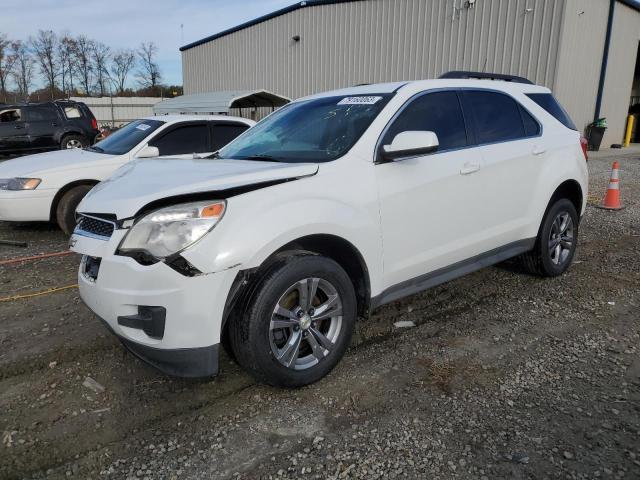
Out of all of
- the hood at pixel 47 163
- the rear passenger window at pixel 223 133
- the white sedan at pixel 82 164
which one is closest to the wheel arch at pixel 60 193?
the white sedan at pixel 82 164

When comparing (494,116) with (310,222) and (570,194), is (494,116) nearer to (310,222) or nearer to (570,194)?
(570,194)

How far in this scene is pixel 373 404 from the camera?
2770 millimetres

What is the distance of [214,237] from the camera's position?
2.42m

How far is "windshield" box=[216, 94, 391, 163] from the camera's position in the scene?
3.25 m

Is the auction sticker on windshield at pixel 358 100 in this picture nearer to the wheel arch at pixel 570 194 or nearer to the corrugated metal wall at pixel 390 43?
the wheel arch at pixel 570 194

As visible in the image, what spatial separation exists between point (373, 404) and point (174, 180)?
5.36 feet

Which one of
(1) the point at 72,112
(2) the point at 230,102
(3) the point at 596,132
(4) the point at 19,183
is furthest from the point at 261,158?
(3) the point at 596,132

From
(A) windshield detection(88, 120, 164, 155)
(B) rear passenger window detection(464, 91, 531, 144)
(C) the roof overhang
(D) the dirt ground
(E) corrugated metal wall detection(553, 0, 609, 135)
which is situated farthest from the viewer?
(E) corrugated metal wall detection(553, 0, 609, 135)

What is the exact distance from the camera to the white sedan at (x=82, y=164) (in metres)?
5.98

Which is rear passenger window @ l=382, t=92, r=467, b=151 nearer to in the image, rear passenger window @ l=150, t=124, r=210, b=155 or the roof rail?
the roof rail

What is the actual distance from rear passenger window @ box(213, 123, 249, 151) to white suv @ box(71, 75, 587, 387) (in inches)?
122

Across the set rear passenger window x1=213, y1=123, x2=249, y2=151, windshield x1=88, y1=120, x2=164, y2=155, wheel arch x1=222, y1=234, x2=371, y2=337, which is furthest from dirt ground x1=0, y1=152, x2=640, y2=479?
rear passenger window x1=213, y1=123, x2=249, y2=151

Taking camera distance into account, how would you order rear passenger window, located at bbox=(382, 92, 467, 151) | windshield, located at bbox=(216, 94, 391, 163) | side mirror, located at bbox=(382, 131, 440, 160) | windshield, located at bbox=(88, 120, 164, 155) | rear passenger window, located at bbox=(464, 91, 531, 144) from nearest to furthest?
side mirror, located at bbox=(382, 131, 440, 160) < windshield, located at bbox=(216, 94, 391, 163) < rear passenger window, located at bbox=(382, 92, 467, 151) < rear passenger window, located at bbox=(464, 91, 531, 144) < windshield, located at bbox=(88, 120, 164, 155)

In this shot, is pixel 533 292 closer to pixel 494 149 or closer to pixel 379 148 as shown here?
pixel 494 149
